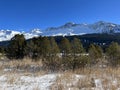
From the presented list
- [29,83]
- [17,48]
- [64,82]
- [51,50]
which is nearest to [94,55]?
[51,50]

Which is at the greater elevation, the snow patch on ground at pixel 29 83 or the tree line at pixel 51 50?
the tree line at pixel 51 50

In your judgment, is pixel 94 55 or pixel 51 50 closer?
pixel 94 55

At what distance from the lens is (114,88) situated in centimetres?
796

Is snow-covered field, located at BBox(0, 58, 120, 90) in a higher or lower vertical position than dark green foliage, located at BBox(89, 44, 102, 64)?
lower

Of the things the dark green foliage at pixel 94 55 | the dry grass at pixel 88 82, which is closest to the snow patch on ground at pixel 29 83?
the dry grass at pixel 88 82

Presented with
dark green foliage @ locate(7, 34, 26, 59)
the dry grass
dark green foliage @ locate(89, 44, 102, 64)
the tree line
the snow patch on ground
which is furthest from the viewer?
dark green foliage @ locate(7, 34, 26, 59)

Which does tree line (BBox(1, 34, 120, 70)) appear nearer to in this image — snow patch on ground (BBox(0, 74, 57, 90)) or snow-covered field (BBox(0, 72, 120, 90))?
snow patch on ground (BBox(0, 74, 57, 90))

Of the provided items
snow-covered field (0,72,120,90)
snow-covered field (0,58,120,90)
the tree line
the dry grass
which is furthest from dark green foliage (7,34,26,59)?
the dry grass

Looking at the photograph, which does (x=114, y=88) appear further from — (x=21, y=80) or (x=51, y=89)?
(x=21, y=80)

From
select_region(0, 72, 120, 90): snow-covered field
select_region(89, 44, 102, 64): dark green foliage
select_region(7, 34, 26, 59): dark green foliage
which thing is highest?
select_region(7, 34, 26, 59): dark green foliage

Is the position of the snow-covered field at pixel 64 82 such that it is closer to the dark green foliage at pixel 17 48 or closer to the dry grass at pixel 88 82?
the dry grass at pixel 88 82

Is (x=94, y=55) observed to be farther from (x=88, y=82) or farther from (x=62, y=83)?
(x=62, y=83)

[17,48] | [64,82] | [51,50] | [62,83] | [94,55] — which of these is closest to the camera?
[62,83]

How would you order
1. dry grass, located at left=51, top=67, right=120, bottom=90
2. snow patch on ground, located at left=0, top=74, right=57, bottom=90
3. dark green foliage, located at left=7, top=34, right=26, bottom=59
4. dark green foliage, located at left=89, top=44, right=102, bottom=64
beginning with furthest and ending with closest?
dark green foliage, located at left=7, top=34, right=26, bottom=59 < dark green foliage, located at left=89, top=44, right=102, bottom=64 < snow patch on ground, located at left=0, top=74, right=57, bottom=90 < dry grass, located at left=51, top=67, right=120, bottom=90
